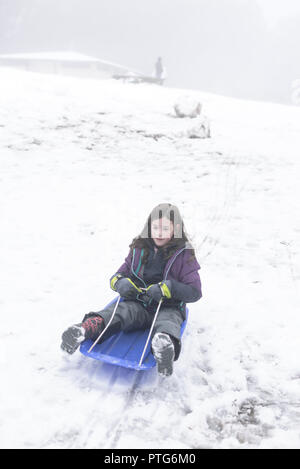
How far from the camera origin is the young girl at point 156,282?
3215 millimetres

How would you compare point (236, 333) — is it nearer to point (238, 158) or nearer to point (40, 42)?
point (238, 158)

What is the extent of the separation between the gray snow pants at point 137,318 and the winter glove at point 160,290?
16 cm

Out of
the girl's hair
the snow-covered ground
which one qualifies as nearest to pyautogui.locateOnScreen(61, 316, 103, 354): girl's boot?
the snow-covered ground

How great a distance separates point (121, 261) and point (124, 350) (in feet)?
7.40

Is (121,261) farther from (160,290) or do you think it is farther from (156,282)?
(160,290)

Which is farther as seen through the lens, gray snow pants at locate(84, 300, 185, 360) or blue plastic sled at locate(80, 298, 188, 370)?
gray snow pants at locate(84, 300, 185, 360)

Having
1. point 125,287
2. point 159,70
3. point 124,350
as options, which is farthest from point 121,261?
point 159,70

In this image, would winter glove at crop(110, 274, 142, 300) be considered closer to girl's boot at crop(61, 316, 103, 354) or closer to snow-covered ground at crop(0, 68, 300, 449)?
girl's boot at crop(61, 316, 103, 354)

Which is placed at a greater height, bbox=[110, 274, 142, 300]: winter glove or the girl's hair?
the girl's hair

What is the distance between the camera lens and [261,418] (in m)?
2.63

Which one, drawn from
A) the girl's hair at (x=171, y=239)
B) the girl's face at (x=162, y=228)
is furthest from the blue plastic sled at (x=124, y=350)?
the girl's face at (x=162, y=228)

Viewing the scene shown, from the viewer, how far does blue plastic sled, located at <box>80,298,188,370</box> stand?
2834mm

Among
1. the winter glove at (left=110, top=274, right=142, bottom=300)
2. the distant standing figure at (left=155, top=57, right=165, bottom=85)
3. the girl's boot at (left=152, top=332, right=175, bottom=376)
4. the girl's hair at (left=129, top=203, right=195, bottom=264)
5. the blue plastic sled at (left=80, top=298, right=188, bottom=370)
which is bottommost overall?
the blue plastic sled at (left=80, top=298, right=188, bottom=370)

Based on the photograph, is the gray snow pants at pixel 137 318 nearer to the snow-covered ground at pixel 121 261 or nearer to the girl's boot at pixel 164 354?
the girl's boot at pixel 164 354
